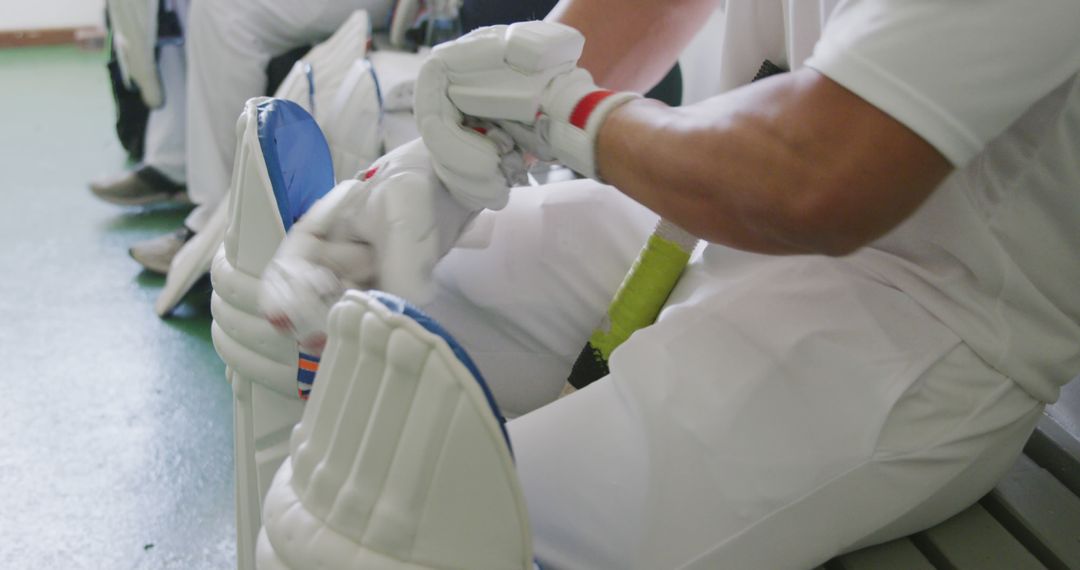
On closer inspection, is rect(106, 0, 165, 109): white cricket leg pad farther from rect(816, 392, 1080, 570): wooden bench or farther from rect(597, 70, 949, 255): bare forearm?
rect(816, 392, 1080, 570): wooden bench

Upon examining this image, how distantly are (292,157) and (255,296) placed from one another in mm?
135

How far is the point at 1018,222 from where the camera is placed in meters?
0.71

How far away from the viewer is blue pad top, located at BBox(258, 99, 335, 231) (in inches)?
31.6

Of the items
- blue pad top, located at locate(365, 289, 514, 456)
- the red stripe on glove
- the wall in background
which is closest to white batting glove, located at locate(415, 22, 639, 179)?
the red stripe on glove

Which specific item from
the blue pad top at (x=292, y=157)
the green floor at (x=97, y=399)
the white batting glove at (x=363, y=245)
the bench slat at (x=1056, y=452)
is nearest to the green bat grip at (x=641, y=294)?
the white batting glove at (x=363, y=245)

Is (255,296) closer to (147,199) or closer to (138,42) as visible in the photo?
(138,42)

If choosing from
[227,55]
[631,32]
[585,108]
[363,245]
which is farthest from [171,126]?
[585,108]

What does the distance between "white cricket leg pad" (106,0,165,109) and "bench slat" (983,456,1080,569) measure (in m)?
2.10

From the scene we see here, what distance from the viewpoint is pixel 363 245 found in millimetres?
786

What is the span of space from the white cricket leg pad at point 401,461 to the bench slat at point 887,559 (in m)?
0.31

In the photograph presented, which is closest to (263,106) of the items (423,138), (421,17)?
(423,138)

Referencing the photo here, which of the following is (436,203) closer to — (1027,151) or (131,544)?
(1027,151)

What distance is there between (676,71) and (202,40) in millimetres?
1116

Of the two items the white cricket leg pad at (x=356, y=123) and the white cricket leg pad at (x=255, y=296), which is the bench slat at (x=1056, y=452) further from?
the white cricket leg pad at (x=356, y=123)
